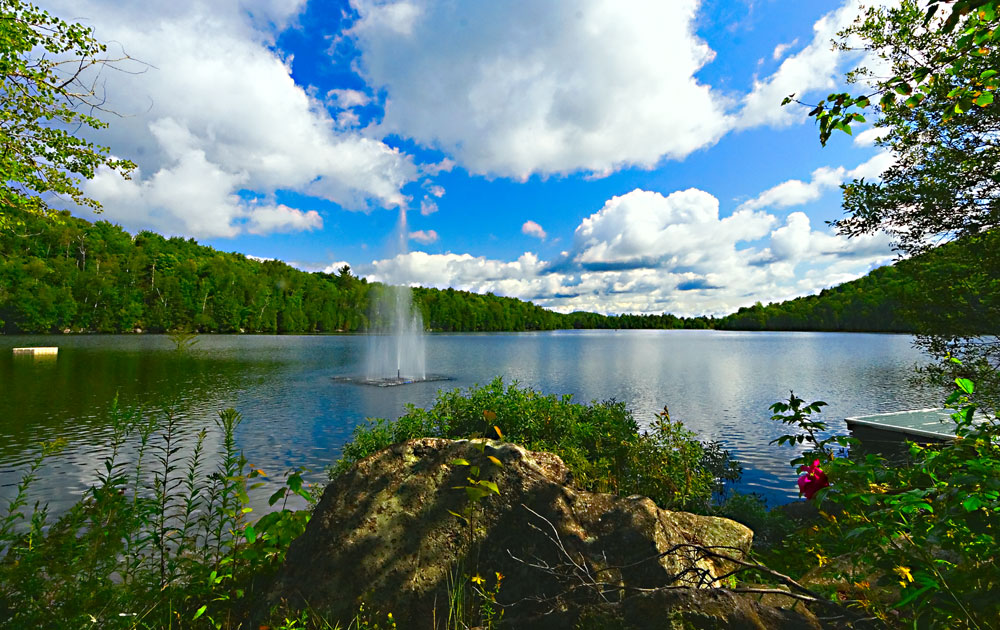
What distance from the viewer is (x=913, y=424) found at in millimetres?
15242

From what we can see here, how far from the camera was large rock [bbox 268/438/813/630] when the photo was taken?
11.9ft

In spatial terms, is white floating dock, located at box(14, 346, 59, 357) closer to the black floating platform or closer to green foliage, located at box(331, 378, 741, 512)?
the black floating platform

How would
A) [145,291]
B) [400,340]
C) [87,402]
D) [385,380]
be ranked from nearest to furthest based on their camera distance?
[87,402] → [385,380] → [400,340] → [145,291]

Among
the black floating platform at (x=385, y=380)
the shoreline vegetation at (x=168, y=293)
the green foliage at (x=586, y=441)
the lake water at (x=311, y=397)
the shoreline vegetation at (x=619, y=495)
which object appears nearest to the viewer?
the shoreline vegetation at (x=619, y=495)

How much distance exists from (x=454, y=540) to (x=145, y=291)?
441ft

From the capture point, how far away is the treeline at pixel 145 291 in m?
83.1

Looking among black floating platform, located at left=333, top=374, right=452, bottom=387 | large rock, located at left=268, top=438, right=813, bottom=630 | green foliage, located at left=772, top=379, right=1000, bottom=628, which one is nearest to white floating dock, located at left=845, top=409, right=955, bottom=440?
green foliage, located at left=772, top=379, right=1000, bottom=628

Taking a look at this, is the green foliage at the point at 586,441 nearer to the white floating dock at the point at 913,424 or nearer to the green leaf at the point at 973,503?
the green leaf at the point at 973,503

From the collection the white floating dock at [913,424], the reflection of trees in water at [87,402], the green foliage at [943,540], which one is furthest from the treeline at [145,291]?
the green foliage at [943,540]

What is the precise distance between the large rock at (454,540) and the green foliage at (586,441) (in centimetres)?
320

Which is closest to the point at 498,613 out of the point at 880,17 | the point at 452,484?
the point at 452,484

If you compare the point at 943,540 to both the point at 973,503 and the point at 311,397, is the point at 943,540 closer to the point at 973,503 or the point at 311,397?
the point at 973,503

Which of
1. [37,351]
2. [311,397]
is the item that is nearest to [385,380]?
[311,397]

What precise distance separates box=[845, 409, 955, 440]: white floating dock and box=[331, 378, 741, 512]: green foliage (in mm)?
10258
